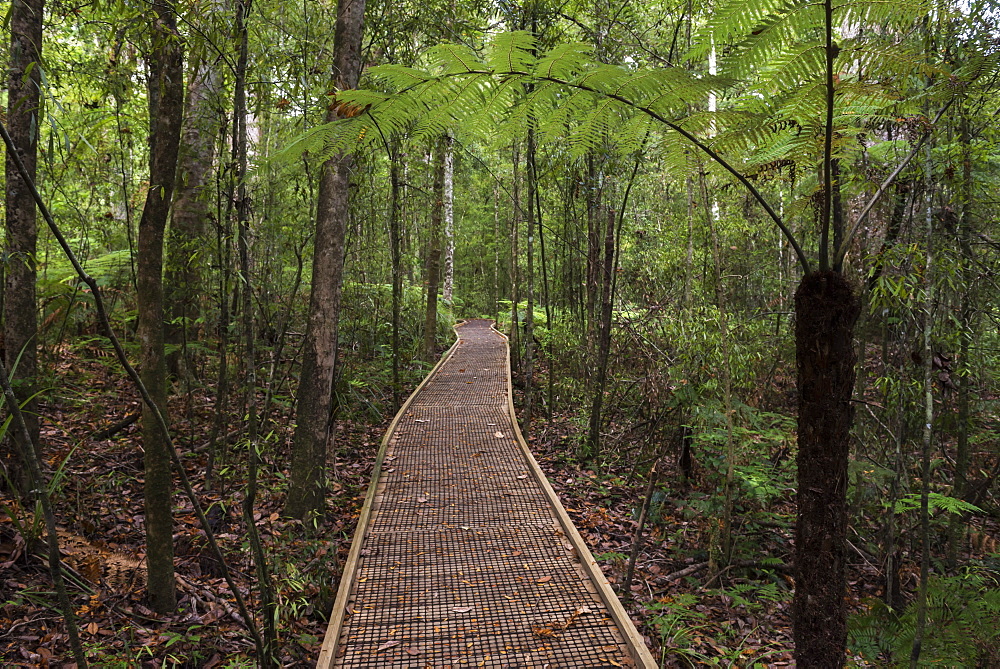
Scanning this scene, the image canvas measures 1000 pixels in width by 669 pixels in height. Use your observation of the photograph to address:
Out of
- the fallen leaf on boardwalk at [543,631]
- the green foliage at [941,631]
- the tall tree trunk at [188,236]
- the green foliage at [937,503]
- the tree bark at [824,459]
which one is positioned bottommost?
the green foliage at [941,631]

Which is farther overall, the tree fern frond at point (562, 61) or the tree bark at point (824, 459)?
the tree fern frond at point (562, 61)

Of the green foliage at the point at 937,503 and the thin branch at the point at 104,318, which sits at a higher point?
the thin branch at the point at 104,318

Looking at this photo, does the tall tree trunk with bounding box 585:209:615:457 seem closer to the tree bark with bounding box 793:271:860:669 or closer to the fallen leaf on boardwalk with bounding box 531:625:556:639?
the fallen leaf on boardwalk with bounding box 531:625:556:639

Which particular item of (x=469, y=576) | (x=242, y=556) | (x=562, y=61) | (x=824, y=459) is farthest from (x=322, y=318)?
(x=824, y=459)

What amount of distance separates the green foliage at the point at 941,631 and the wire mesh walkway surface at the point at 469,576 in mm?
2132

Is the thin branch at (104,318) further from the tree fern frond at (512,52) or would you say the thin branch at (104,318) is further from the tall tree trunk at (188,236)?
the tall tree trunk at (188,236)

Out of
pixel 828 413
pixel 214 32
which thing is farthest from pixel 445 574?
pixel 214 32

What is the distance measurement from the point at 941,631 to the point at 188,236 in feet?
23.2

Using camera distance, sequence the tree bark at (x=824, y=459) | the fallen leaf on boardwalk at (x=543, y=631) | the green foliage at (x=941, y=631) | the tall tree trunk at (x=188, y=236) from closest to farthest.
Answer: the tree bark at (x=824, y=459) < the fallen leaf on boardwalk at (x=543, y=631) < the green foliage at (x=941, y=631) < the tall tree trunk at (x=188, y=236)

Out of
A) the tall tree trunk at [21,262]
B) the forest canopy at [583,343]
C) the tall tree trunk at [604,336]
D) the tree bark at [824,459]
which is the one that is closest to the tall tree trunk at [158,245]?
the forest canopy at [583,343]

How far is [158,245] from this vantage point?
3.05 m

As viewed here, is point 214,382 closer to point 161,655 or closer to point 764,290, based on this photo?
point 161,655

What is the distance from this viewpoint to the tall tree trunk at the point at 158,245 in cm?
301

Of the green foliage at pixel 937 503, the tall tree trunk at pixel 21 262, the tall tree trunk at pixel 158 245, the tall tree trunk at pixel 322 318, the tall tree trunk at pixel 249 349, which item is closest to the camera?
the tall tree trunk at pixel 249 349
